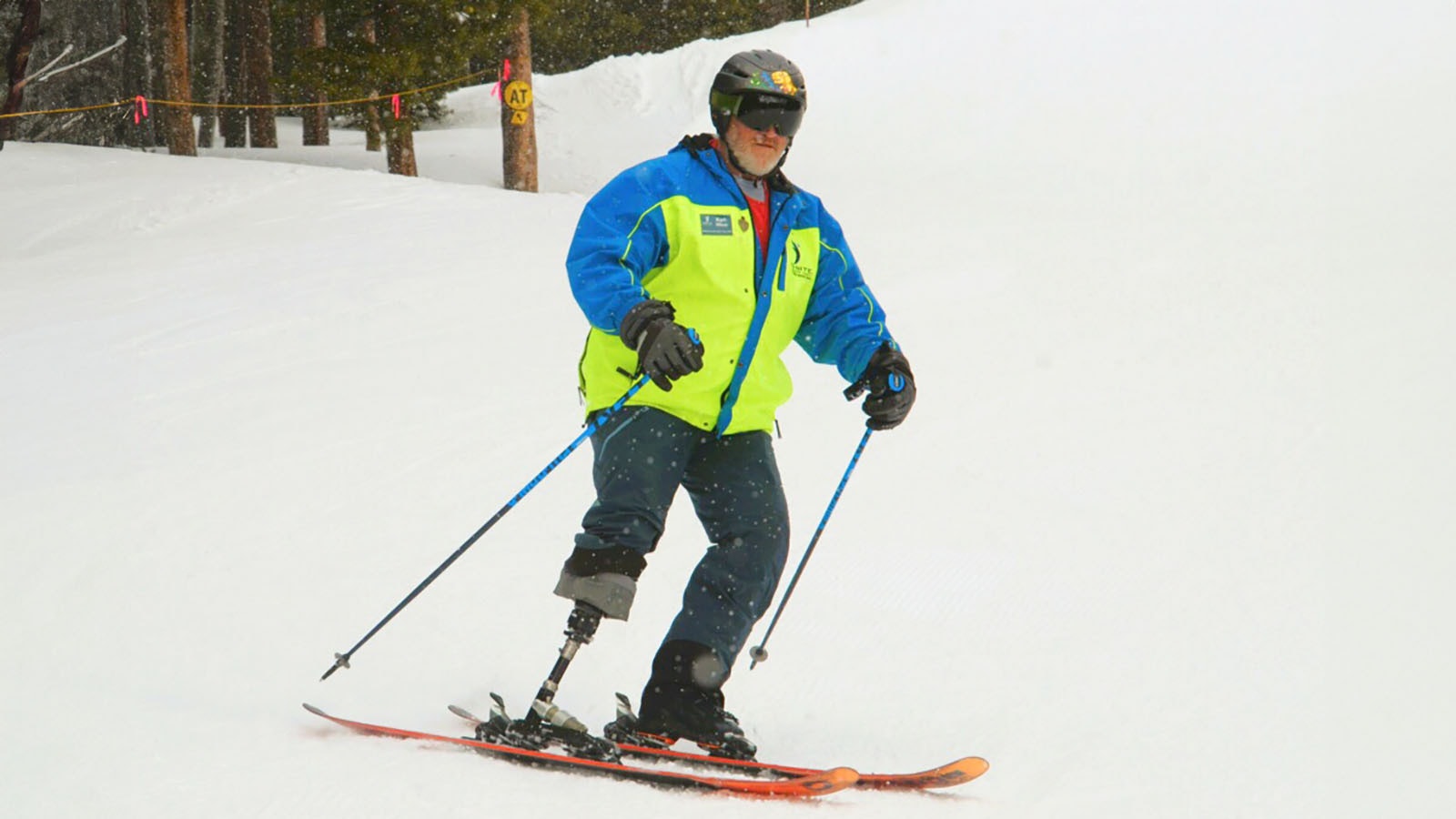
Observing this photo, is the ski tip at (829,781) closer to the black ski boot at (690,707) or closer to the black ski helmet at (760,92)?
the black ski boot at (690,707)

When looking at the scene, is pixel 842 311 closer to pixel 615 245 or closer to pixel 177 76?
pixel 615 245

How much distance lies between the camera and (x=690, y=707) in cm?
339

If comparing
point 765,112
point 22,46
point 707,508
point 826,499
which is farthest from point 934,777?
point 22,46

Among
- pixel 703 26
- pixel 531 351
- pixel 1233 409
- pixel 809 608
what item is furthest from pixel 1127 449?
pixel 703 26

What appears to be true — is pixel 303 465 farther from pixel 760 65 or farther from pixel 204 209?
pixel 204 209

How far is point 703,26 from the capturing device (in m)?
32.0

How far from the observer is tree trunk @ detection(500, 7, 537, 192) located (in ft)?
51.9

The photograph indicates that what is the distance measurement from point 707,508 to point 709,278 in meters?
0.62

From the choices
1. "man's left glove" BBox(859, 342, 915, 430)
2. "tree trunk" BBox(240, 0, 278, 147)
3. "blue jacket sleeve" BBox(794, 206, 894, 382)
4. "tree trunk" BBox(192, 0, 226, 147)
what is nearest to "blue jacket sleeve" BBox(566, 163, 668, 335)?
"blue jacket sleeve" BBox(794, 206, 894, 382)

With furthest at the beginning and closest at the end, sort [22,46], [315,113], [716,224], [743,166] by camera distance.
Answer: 1. [315,113]
2. [22,46]
3. [743,166]
4. [716,224]

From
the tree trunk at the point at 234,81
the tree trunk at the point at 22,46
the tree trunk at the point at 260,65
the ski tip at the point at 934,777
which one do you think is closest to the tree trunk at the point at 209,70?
the tree trunk at the point at 234,81

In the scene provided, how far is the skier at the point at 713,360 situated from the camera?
3230mm

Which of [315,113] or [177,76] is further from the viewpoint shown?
[315,113]

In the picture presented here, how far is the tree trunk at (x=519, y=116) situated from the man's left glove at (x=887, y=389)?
12893mm
